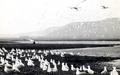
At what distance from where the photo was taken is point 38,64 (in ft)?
14.5

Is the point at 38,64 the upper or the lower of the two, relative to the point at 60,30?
lower

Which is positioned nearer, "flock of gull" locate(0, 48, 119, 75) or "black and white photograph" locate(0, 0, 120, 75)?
"flock of gull" locate(0, 48, 119, 75)

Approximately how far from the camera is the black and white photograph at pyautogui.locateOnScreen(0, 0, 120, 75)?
4.68m

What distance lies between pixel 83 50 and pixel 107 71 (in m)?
0.66

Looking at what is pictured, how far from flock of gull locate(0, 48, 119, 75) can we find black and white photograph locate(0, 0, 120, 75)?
0.01 meters

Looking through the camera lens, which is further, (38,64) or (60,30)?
(60,30)

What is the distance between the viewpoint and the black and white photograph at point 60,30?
4.68m

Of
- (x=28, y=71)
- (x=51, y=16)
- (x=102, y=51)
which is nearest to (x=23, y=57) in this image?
(x=28, y=71)

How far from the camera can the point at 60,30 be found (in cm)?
482

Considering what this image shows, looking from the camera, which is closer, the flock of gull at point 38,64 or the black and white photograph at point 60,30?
the flock of gull at point 38,64

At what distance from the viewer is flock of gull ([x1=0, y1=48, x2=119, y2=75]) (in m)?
4.22

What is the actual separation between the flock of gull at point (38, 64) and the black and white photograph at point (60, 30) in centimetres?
1

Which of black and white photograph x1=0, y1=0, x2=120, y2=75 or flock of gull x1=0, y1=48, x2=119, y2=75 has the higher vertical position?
black and white photograph x1=0, y1=0, x2=120, y2=75

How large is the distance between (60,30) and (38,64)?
0.70m
